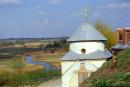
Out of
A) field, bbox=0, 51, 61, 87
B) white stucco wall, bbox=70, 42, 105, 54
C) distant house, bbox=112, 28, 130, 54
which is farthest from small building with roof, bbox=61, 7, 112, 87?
field, bbox=0, 51, 61, 87

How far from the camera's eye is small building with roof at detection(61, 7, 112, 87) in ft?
81.7

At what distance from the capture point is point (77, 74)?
82.6ft

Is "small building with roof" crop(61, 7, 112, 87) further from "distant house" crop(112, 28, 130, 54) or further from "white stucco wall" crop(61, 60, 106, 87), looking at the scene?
"distant house" crop(112, 28, 130, 54)

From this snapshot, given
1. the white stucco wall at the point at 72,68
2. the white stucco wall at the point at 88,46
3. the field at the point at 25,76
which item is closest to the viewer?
the white stucco wall at the point at 72,68

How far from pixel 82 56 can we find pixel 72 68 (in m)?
0.99

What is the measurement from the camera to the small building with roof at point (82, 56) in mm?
24906

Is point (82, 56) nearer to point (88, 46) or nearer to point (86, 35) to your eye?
point (88, 46)

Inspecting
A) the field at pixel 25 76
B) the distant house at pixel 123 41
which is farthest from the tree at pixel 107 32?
the distant house at pixel 123 41

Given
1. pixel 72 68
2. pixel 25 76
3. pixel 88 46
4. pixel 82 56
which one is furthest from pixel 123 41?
pixel 25 76

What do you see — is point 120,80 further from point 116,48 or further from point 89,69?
point 116,48

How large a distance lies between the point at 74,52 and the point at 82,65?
59.3 inches

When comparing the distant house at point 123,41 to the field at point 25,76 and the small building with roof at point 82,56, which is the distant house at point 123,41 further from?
the field at point 25,76

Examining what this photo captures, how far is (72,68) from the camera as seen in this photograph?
83.3 feet

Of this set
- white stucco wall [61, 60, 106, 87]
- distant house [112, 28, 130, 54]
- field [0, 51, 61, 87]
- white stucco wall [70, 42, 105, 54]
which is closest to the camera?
white stucco wall [61, 60, 106, 87]
